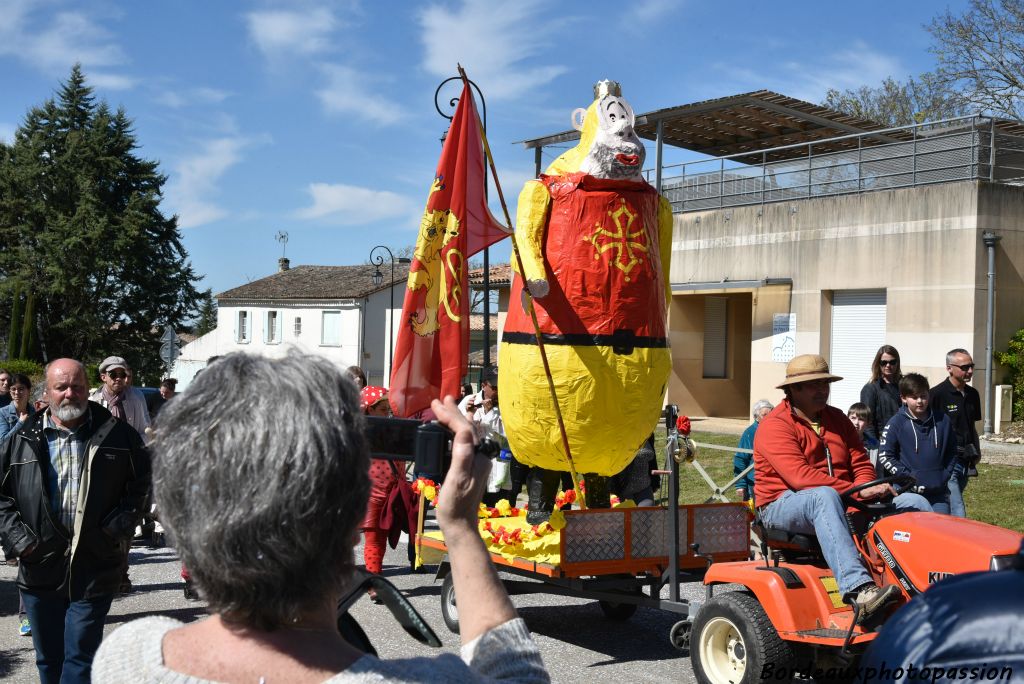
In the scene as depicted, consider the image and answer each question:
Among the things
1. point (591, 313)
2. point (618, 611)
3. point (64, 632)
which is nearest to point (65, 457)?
point (64, 632)

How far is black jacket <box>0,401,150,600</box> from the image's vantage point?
14.3ft

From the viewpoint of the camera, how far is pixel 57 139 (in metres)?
41.6

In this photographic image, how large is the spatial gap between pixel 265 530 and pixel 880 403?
8227 mm

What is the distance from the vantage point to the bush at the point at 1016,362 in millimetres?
15500

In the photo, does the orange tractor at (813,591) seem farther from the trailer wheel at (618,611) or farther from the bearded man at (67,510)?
the bearded man at (67,510)

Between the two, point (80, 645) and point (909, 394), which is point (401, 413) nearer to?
point (80, 645)

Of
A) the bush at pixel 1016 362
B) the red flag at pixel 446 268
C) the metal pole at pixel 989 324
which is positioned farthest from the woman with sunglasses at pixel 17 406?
the bush at pixel 1016 362

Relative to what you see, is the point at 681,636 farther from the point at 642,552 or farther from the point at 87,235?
the point at 87,235

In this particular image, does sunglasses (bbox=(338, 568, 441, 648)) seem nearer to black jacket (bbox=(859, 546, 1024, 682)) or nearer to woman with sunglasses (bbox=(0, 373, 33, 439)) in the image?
black jacket (bbox=(859, 546, 1024, 682))

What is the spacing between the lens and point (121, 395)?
8234 mm

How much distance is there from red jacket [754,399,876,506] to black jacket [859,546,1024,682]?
3.77 meters

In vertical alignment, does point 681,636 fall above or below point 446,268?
below

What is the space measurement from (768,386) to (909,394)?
39.5 feet

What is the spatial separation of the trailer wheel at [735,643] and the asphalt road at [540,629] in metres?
0.53
